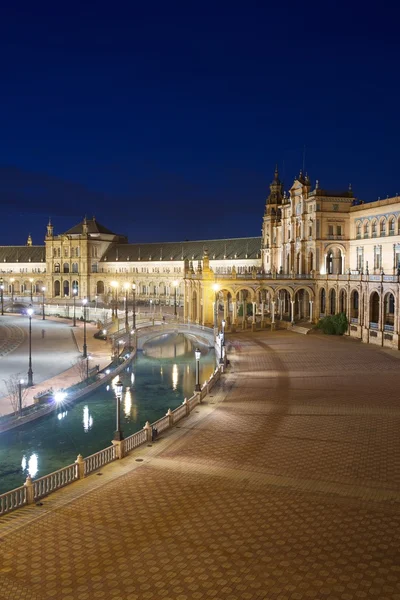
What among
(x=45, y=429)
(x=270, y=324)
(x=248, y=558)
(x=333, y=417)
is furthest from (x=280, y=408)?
(x=270, y=324)

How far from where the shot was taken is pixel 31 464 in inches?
1069

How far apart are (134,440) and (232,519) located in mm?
8494

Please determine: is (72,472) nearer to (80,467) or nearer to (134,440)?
(80,467)

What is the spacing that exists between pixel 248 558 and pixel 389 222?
58.1 meters

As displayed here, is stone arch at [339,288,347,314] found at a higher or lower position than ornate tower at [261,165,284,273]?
lower

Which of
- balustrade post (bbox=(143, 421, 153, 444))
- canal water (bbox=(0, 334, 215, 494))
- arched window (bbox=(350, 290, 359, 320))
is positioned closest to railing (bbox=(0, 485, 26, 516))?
canal water (bbox=(0, 334, 215, 494))

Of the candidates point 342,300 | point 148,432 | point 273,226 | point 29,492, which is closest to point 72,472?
point 29,492

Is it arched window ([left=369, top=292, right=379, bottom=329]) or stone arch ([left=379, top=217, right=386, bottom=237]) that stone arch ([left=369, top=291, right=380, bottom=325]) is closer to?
arched window ([left=369, top=292, right=379, bottom=329])

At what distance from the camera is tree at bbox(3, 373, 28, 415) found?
32900mm

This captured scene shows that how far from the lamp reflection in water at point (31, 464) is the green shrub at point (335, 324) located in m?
41.3

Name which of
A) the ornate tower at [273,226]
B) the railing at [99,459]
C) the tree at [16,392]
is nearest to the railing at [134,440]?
the railing at [99,459]

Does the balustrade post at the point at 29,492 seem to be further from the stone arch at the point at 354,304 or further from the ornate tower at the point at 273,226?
the ornate tower at the point at 273,226

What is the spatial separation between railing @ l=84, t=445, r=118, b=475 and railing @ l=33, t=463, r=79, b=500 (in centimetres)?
57

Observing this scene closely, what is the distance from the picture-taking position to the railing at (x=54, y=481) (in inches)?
751
